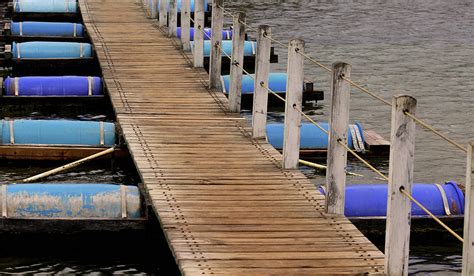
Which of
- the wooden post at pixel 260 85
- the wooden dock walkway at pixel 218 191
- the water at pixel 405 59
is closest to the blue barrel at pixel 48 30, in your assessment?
the water at pixel 405 59

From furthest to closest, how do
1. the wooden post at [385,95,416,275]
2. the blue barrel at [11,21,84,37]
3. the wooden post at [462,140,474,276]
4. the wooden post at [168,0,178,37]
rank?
the blue barrel at [11,21,84,37], the wooden post at [168,0,178,37], the wooden post at [385,95,416,275], the wooden post at [462,140,474,276]

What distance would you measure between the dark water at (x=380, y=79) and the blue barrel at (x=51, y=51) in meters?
4.36

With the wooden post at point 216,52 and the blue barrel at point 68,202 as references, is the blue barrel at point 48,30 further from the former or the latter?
the blue barrel at point 68,202

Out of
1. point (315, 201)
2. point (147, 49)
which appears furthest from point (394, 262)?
point (147, 49)

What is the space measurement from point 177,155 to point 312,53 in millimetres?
13746

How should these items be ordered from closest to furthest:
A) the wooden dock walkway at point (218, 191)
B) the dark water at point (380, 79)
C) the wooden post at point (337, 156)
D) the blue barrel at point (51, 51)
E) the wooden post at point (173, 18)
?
the wooden dock walkway at point (218, 191)
the wooden post at point (337, 156)
the dark water at point (380, 79)
the blue barrel at point (51, 51)
the wooden post at point (173, 18)

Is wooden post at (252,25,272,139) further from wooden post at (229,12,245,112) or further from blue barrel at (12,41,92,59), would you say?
blue barrel at (12,41,92,59)

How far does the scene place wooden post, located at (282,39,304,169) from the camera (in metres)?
11.7

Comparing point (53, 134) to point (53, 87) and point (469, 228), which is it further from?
point (469, 228)

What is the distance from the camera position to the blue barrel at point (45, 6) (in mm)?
27719

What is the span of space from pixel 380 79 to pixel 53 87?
7.19 meters

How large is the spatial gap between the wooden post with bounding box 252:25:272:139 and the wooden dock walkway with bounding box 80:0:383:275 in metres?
0.19

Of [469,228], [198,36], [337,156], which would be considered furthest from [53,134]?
[469,228]

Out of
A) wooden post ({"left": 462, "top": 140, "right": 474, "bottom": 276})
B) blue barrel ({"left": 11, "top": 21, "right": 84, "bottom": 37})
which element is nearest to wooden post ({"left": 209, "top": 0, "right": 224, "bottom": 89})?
blue barrel ({"left": 11, "top": 21, "right": 84, "bottom": 37})
